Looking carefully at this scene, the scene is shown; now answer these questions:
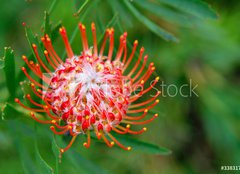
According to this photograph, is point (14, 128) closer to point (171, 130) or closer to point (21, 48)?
point (21, 48)

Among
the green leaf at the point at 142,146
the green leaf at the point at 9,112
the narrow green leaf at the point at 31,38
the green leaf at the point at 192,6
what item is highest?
the green leaf at the point at 192,6

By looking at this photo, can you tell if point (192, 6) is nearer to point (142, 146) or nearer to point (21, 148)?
point (142, 146)

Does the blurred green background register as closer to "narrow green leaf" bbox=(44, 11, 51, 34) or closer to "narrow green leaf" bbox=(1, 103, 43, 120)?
"narrow green leaf" bbox=(1, 103, 43, 120)

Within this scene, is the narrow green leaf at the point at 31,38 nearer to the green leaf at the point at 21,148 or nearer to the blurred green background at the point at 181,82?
the green leaf at the point at 21,148

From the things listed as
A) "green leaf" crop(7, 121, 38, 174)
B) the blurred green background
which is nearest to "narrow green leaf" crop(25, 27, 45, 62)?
"green leaf" crop(7, 121, 38, 174)

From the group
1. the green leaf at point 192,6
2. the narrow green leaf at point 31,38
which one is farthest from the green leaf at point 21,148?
the green leaf at point 192,6

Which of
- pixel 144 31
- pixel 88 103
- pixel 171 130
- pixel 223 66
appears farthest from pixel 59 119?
pixel 223 66

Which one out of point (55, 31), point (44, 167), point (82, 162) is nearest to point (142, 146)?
point (82, 162)

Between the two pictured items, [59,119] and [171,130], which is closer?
[59,119]
